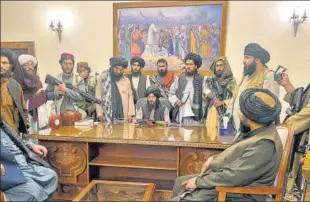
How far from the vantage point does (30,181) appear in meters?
1.34

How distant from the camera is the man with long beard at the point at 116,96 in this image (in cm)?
193

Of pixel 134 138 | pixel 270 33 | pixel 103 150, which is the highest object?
pixel 270 33

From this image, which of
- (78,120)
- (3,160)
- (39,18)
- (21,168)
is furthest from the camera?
(39,18)

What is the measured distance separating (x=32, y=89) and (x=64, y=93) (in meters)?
0.35

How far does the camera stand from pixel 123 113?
193 cm

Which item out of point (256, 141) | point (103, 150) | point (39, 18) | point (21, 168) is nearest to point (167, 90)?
point (103, 150)

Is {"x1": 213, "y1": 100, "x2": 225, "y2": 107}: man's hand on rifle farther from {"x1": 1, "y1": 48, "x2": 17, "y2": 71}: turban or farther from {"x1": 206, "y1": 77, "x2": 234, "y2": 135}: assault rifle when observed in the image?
{"x1": 1, "y1": 48, "x2": 17, "y2": 71}: turban

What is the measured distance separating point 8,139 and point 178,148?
947 millimetres

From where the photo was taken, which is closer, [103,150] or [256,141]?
[256,141]

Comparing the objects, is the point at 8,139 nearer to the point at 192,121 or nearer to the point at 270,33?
the point at 192,121

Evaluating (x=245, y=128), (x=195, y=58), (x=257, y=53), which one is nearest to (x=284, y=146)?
(x=245, y=128)

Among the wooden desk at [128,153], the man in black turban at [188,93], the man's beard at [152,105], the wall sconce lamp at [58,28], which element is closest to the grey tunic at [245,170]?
the wooden desk at [128,153]

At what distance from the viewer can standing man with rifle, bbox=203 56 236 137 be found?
71.1 inches

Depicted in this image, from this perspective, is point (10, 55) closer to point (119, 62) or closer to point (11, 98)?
point (11, 98)
